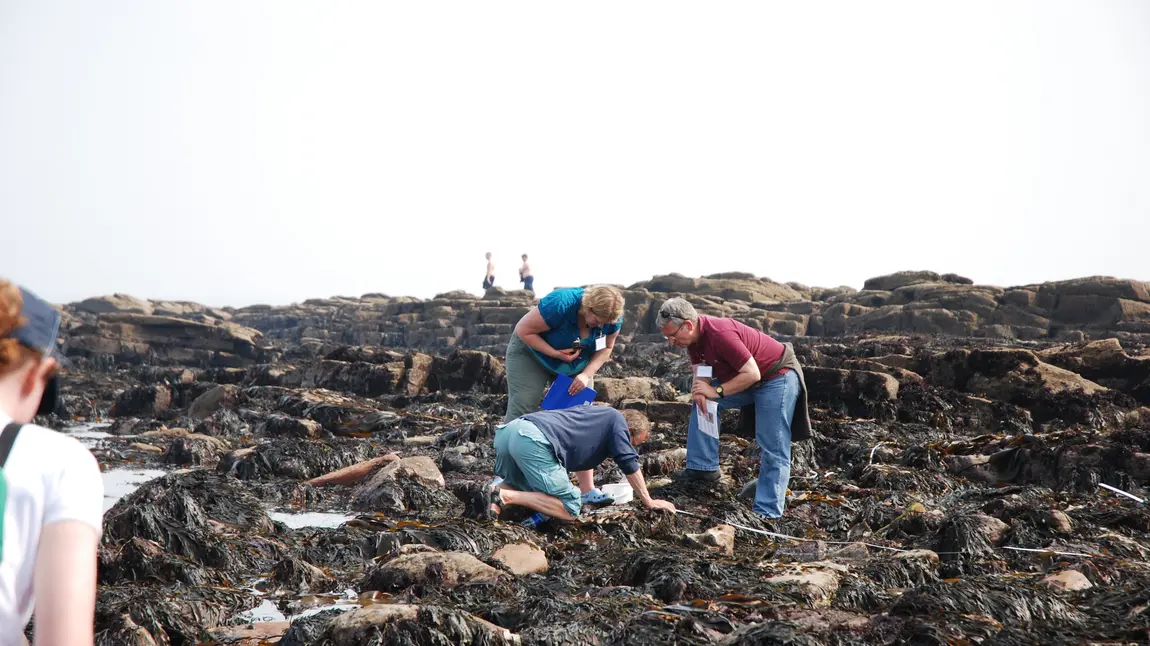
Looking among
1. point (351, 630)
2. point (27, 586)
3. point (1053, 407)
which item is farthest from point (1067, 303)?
point (27, 586)

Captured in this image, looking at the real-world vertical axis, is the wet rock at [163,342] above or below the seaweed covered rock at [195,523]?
below

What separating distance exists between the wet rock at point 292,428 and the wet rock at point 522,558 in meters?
7.52

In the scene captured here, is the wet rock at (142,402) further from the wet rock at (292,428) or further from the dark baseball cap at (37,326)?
the dark baseball cap at (37,326)

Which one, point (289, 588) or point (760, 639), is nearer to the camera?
point (760, 639)

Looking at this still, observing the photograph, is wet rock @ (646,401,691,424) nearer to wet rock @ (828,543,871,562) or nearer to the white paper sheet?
the white paper sheet

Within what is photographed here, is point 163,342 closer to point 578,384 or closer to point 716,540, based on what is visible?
point 578,384

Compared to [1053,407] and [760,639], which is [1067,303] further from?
[760,639]

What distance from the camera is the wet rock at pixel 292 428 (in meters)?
12.2

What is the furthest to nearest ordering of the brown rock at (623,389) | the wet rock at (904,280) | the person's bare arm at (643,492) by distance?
the wet rock at (904,280) < the brown rock at (623,389) < the person's bare arm at (643,492)

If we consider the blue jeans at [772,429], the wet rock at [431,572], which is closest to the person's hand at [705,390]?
the blue jeans at [772,429]

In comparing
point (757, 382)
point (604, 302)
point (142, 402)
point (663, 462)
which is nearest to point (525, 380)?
point (604, 302)

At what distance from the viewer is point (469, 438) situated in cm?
1120

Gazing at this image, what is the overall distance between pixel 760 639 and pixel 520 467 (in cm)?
233

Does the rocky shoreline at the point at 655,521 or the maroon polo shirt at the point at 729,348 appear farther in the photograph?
the maroon polo shirt at the point at 729,348
